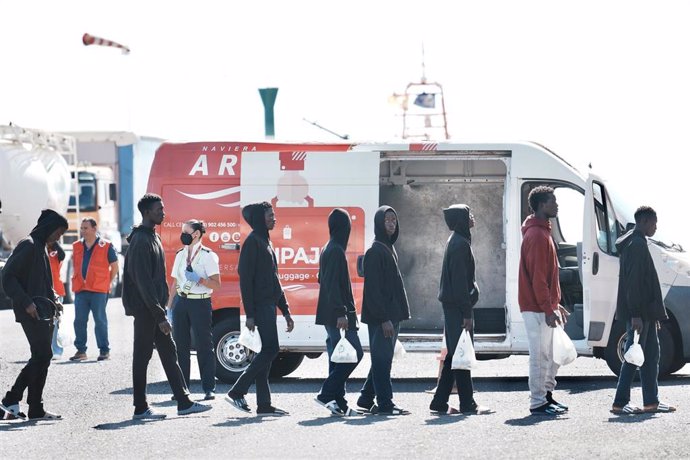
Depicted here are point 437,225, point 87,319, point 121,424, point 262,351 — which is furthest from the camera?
point 87,319

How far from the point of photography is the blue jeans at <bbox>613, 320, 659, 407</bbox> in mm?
12453

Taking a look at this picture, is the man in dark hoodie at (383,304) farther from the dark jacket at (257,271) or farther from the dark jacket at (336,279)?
the dark jacket at (257,271)

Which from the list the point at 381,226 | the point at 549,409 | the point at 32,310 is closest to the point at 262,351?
the point at 381,226

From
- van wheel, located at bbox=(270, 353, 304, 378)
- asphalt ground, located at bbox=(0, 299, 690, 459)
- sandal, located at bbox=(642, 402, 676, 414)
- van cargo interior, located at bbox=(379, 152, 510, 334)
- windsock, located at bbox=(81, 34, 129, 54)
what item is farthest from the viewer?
windsock, located at bbox=(81, 34, 129, 54)

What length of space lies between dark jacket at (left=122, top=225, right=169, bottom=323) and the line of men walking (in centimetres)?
1

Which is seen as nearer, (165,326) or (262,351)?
(165,326)

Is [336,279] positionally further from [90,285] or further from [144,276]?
[90,285]

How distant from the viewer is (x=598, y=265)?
49.6ft

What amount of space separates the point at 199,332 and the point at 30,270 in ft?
7.02

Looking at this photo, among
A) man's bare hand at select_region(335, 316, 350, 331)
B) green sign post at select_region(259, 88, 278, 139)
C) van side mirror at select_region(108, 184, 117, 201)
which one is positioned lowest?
man's bare hand at select_region(335, 316, 350, 331)

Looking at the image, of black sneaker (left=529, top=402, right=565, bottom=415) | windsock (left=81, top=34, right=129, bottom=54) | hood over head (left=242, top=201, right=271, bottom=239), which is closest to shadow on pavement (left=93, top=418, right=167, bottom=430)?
hood over head (left=242, top=201, right=271, bottom=239)

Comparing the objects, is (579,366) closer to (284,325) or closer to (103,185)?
(284,325)

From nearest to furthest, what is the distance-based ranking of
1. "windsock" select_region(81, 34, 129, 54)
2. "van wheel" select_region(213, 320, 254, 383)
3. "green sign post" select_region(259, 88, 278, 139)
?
"van wheel" select_region(213, 320, 254, 383) → "green sign post" select_region(259, 88, 278, 139) → "windsock" select_region(81, 34, 129, 54)

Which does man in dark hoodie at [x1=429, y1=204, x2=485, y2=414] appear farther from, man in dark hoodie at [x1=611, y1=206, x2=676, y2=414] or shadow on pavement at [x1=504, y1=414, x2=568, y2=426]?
man in dark hoodie at [x1=611, y1=206, x2=676, y2=414]
